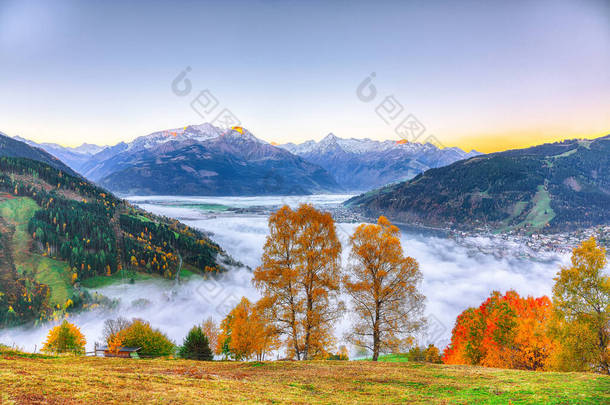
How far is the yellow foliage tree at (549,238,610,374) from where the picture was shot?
2269 centimetres

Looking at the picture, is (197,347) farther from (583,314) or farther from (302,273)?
(583,314)

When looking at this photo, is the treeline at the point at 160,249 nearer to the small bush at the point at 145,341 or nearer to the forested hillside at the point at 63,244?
the forested hillside at the point at 63,244

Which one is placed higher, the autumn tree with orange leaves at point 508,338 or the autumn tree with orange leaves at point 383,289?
the autumn tree with orange leaves at point 383,289

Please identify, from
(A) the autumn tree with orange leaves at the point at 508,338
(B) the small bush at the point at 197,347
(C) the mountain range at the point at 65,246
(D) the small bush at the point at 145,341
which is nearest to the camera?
(A) the autumn tree with orange leaves at the point at 508,338

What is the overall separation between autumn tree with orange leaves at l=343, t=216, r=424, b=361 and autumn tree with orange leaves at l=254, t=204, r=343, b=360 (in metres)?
2.16

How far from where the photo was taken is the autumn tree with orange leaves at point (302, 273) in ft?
75.6

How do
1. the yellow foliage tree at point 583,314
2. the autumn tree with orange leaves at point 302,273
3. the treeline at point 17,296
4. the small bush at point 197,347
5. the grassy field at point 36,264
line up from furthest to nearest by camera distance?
the grassy field at point 36,264 < the treeline at point 17,296 < the small bush at point 197,347 < the autumn tree with orange leaves at point 302,273 < the yellow foliage tree at point 583,314

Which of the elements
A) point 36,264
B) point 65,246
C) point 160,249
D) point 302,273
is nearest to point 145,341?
point 302,273

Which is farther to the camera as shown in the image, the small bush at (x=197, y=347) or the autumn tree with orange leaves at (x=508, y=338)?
the small bush at (x=197, y=347)

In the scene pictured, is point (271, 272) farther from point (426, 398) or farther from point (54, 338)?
point (54, 338)

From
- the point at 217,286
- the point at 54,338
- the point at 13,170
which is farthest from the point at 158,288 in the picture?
the point at 13,170

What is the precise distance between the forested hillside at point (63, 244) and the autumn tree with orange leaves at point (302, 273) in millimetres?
117548

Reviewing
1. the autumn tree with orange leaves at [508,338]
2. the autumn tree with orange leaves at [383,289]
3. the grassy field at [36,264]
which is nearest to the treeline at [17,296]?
the grassy field at [36,264]

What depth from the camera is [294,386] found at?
16.2 m
